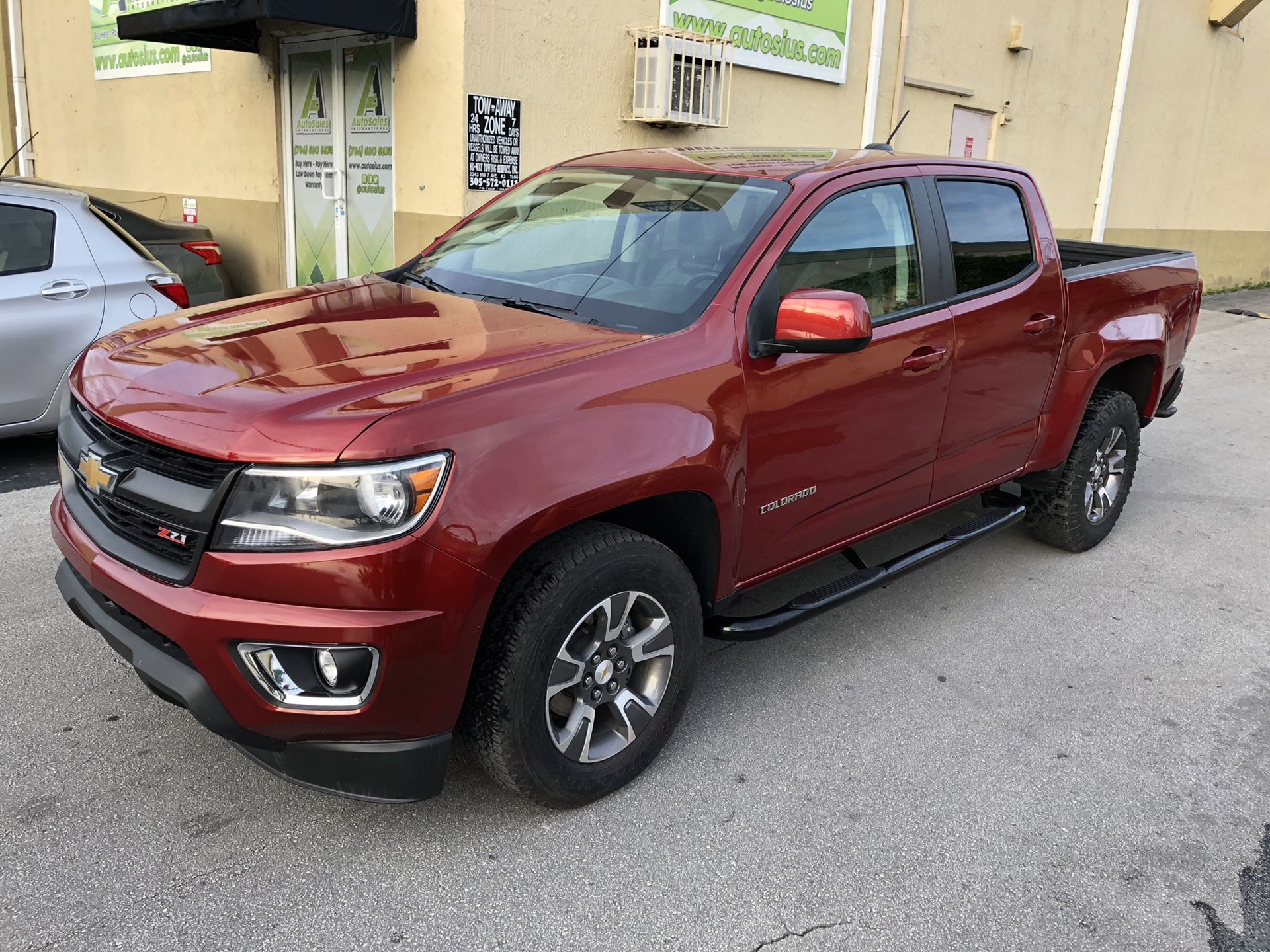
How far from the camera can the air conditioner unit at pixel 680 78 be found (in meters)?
8.34

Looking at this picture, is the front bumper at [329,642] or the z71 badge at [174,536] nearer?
the front bumper at [329,642]

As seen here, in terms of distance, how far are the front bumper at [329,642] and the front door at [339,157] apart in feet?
20.8

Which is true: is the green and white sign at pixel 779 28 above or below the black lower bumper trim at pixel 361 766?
above

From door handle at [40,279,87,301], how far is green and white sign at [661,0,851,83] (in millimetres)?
5182

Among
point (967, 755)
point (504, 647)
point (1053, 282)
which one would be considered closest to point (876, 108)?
point (1053, 282)

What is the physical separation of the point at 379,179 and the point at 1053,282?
579 centimetres

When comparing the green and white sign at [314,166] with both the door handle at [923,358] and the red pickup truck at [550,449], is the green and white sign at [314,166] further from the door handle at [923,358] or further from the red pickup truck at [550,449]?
the door handle at [923,358]

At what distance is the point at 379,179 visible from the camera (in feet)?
27.7

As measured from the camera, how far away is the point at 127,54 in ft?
36.3

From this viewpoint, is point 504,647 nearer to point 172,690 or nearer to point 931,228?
point 172,690

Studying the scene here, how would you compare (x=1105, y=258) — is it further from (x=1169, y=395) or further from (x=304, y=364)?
(x=304, y=364)

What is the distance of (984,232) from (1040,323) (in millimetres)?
465

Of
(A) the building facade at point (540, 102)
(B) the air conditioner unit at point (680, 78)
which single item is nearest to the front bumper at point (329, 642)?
(A) the building facade at point (540, 102)

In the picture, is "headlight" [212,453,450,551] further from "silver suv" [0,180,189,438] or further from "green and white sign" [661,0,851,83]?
"green and white sign" [661,0,851,83]
